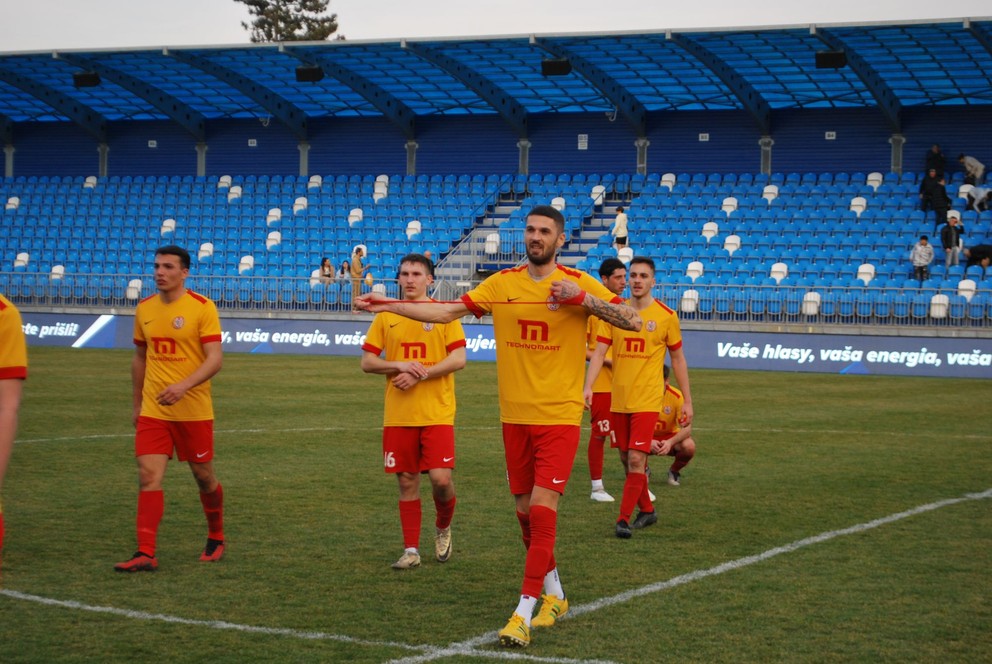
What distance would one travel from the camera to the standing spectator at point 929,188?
33.8 metres

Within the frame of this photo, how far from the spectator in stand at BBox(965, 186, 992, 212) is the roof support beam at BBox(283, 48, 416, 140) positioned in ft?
61.4

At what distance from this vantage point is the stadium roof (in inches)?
1296

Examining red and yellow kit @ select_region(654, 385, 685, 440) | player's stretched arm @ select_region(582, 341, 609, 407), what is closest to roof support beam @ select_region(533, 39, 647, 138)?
red and yellow kit @ select_region(654, 385, 685, 440)

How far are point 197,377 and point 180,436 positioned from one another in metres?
0.45

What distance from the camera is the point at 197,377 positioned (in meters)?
8.17

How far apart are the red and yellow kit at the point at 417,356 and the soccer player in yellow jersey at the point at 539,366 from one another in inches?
51.9

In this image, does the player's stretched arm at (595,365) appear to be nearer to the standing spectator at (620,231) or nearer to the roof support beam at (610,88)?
the standing spectator at (620,231)

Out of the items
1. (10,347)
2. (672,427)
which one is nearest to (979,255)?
(672,427)

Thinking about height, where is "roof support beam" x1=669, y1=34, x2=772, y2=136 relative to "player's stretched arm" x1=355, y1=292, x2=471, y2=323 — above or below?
above

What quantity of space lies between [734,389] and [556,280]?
16343 mm

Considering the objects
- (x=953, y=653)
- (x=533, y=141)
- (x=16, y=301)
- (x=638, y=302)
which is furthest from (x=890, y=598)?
(x=533, y=141)

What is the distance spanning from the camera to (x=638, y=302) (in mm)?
10133

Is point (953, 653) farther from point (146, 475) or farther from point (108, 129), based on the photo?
point (108, 129)

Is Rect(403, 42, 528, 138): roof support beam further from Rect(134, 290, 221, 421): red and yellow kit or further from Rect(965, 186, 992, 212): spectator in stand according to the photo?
Rect(134, 290, 221, 421): red and yellow kit
